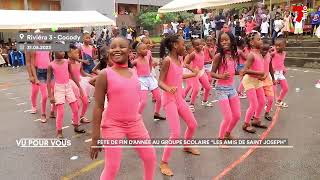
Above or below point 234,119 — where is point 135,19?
above

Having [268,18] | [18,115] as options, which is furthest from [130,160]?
[268,18]

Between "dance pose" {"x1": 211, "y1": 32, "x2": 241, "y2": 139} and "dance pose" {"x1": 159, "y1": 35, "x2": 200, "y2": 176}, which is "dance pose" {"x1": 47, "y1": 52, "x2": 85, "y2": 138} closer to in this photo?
"dance pose" {"x1": 159, "y1": 35, "x2": 200, "y2": 176}

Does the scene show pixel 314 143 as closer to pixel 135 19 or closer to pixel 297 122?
pixel 297 122

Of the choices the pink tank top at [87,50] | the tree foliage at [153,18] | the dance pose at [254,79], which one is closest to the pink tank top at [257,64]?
the dance pose at [254,79]

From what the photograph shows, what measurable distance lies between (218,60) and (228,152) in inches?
56.7

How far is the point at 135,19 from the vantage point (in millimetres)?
42250

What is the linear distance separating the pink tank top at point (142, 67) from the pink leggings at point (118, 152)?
4289mm

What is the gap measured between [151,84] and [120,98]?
15.1ft

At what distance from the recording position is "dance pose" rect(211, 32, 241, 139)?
616cm

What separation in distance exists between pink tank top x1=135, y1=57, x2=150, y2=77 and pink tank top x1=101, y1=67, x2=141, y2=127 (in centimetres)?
428

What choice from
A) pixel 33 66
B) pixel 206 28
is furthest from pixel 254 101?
pixel 206 28

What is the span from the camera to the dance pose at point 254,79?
696cm

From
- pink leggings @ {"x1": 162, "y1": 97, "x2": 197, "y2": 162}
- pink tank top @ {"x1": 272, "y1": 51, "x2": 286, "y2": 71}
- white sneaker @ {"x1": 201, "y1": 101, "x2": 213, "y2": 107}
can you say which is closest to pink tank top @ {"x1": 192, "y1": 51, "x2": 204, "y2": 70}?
white sneaker @ {"x1": 201, "y1": 101, "x2": 213, "y2": 107}

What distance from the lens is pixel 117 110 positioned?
3.97m
